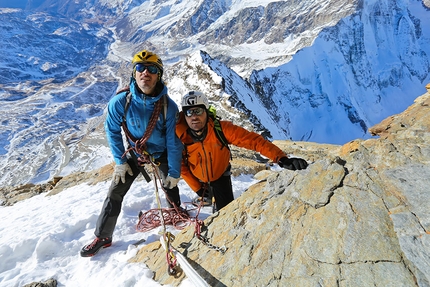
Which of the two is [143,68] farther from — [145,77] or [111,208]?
[111,208]

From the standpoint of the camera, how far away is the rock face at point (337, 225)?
2484mm

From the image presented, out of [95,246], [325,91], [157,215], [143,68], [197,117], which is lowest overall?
[325,91]

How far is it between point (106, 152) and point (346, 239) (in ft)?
334

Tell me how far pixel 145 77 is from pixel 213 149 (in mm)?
1663

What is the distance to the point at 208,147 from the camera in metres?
4.92

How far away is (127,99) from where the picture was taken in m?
4.66

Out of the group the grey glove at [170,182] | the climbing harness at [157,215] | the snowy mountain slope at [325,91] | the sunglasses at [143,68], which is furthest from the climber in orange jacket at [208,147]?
the snowy mountain slope at [325,91]

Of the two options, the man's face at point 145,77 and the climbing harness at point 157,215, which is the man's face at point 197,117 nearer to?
the climbing harness at point 157,215

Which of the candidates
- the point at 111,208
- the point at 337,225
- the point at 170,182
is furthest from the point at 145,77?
the point at 337,225

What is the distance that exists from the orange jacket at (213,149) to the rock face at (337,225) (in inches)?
28.3

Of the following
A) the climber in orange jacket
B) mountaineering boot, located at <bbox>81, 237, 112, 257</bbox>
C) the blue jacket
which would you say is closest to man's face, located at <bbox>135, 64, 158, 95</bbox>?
the blue jacket

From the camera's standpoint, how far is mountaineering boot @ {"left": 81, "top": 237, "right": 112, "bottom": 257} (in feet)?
15.7

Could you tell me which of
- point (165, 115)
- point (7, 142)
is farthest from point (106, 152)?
point (165, 115)

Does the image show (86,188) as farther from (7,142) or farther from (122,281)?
(7,142)
